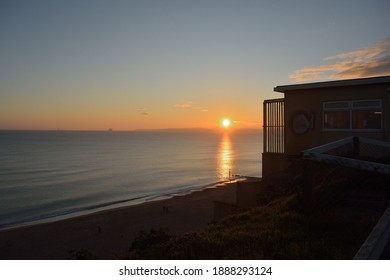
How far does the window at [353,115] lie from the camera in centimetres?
1212

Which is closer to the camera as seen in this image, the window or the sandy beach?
the window

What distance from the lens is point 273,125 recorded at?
1494cm

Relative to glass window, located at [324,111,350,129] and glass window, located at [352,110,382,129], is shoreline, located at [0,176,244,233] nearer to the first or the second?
glass window, located at [324,111,350,129]

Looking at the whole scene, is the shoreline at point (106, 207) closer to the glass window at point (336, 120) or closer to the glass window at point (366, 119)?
the glass window at point (336, 120)

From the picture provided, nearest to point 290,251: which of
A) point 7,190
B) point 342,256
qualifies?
point 342,256

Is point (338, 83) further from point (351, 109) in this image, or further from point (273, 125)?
point (273, 125)

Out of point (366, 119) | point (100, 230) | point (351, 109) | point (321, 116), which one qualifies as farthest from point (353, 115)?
point (100, 230)

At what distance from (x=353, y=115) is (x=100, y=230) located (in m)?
16.2

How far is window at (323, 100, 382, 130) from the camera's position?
12120 millimetres

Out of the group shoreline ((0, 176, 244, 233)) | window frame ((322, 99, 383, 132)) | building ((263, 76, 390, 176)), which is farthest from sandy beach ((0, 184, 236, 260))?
window frame ((322, 99, 383, 132))

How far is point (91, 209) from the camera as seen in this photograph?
95.1 feet

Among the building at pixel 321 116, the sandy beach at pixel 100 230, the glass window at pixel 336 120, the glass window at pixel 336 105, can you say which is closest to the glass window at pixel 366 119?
the building at pixel 321 116

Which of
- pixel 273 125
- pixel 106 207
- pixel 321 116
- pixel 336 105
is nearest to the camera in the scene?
pixel 336 105
